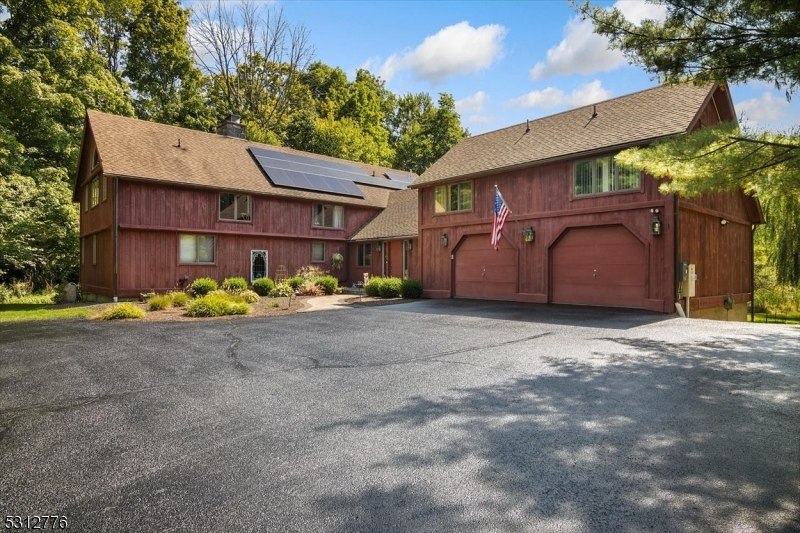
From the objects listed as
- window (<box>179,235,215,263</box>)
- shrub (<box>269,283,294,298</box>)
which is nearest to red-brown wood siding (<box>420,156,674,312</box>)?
shrub (<box>269,283,294,298</box>)

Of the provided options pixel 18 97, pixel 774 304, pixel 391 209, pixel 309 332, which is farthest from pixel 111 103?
pixel 774 304

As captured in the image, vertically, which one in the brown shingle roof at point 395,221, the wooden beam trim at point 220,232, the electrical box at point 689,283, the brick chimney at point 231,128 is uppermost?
the brick chimney at point 231,128

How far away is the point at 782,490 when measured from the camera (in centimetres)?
270

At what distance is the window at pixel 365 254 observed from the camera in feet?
76.3

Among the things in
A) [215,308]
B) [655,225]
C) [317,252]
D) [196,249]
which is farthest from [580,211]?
[196,249]

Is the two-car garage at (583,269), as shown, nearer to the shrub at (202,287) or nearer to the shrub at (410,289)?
the shrub at (410,289)

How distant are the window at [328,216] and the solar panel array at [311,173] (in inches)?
32.9

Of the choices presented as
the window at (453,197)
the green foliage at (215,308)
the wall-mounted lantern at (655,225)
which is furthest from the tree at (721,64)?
the green foliage at (215,308)

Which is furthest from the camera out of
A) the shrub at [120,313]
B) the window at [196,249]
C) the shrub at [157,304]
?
the window at [196,249]

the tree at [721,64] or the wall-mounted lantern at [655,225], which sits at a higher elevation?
the tree at [721,64]

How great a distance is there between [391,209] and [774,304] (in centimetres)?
1955

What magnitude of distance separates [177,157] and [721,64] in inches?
761

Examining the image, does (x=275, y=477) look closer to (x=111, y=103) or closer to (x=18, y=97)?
(x=18, y=97)

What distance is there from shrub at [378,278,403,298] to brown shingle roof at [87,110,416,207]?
716cm
